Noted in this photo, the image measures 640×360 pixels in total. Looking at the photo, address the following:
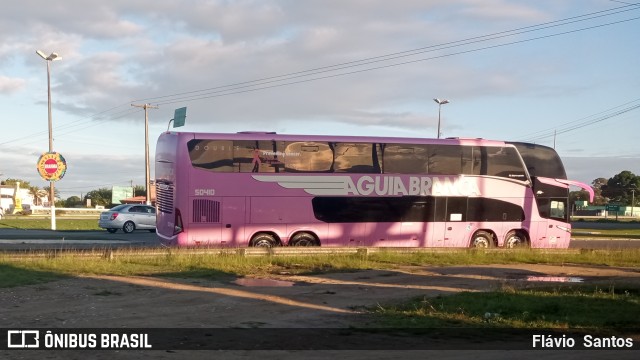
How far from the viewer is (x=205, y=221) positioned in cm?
2092

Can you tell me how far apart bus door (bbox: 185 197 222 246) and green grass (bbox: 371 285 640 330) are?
971cm

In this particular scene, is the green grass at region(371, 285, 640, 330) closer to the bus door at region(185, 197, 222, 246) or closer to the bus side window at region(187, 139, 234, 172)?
the bus door at region(185, 197, 222, 246)

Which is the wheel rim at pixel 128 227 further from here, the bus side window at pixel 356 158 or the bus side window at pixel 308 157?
the bus side window at pixel 356 158

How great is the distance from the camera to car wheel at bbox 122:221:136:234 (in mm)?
35688

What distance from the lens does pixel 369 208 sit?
887 inches

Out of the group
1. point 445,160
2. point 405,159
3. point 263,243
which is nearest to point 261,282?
point 263,243

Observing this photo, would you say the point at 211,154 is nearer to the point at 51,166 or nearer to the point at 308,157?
the point at 308,157

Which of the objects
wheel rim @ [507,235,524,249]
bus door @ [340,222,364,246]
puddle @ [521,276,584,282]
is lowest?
puddle @ [521,276,584,282]

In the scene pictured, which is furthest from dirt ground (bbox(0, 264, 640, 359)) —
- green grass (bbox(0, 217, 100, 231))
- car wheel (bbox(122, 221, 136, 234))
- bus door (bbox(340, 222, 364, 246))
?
green grass (bbox(0, 217, 100, 231))

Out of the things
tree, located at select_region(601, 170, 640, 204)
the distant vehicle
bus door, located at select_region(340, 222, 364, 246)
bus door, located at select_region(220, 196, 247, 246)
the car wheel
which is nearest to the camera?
bus door, located at select_region(220, 196, 247, 246)

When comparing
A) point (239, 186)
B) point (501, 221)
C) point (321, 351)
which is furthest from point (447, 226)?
point (321, 351)

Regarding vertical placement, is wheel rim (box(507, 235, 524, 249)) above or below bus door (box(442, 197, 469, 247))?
below

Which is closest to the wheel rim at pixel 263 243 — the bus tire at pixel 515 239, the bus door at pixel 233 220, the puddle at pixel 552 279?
the bus door at pixel 233 220

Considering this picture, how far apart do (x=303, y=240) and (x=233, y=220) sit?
2.41 metres
